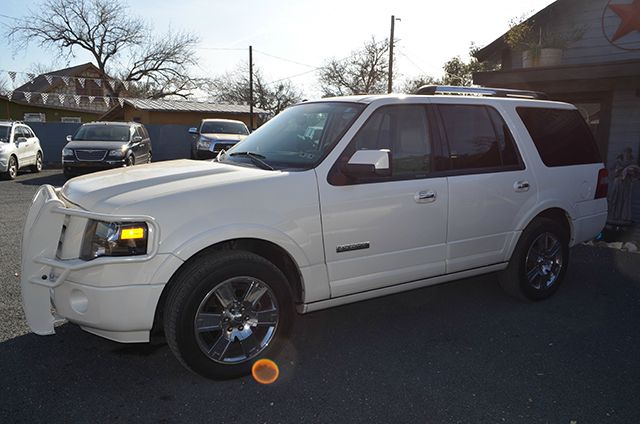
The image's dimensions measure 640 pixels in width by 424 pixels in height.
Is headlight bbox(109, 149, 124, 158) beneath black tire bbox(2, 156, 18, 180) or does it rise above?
above

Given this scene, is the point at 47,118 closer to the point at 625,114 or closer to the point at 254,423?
the point at 625,114

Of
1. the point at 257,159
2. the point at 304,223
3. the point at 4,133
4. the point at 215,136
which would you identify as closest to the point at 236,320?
the point at 304,223

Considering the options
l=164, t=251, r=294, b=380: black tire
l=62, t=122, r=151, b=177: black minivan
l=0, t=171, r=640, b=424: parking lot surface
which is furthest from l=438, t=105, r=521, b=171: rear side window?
l=62, t=122, r=151, b=177: black minivan

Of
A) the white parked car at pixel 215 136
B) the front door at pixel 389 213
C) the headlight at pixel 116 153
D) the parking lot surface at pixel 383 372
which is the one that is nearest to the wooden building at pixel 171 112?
the white parked car at pixel 215 136

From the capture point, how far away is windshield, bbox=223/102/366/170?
3.71m

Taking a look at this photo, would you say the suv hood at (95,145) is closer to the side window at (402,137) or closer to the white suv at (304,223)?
→ the white suv at (304,223)

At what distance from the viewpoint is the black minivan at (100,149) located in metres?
14.2

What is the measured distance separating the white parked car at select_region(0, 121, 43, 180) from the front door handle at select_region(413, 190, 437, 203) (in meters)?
14.1

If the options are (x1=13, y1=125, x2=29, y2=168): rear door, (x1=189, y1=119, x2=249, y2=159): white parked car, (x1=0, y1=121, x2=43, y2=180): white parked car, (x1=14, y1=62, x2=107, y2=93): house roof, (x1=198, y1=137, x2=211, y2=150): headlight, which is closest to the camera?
(x1=0, y1=121, x2=43, y2=180): white parked car

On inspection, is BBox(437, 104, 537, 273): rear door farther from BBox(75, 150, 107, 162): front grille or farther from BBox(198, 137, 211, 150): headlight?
BBox(198, 137, 211, 150): headlight

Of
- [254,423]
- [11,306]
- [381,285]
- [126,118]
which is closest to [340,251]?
[381,285]

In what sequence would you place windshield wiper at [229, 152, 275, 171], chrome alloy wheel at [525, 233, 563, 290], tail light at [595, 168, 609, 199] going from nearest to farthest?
windshield wiper at [229, 152, 275, 171], chrome alloy wheel at [525, 233, 563, 290], tail light at [595, 168, 609, 199]

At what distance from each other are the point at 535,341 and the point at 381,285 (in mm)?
1322

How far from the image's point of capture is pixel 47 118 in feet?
126
